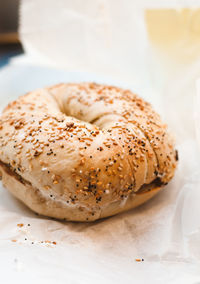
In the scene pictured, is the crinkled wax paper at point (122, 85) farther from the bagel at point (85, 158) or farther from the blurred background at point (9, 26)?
the blurred background at point (9, 26)

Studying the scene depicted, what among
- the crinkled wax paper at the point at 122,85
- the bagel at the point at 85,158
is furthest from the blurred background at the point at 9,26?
the bagel at the point at 85,158

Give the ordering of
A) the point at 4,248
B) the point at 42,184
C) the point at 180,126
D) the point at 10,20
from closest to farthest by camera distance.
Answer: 1. the point at 4,248
2. the point at 42,184
3. the point at 180,126
4. the point at 10,20

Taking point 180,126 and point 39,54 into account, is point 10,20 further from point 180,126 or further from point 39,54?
point 180,126

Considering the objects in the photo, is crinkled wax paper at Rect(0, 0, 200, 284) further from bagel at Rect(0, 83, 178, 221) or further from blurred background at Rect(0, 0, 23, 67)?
blurred background at Rect(0, 0, 23, 67)

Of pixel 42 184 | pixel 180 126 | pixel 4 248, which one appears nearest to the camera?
pixel 4 248

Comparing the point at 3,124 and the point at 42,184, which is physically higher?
the point at 3,124

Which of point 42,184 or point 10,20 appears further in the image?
point 10,20

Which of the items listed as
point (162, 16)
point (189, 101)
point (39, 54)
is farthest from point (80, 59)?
point (189, 101)

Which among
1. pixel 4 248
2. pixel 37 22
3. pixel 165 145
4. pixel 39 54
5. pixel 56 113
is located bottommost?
pixel 4 248
